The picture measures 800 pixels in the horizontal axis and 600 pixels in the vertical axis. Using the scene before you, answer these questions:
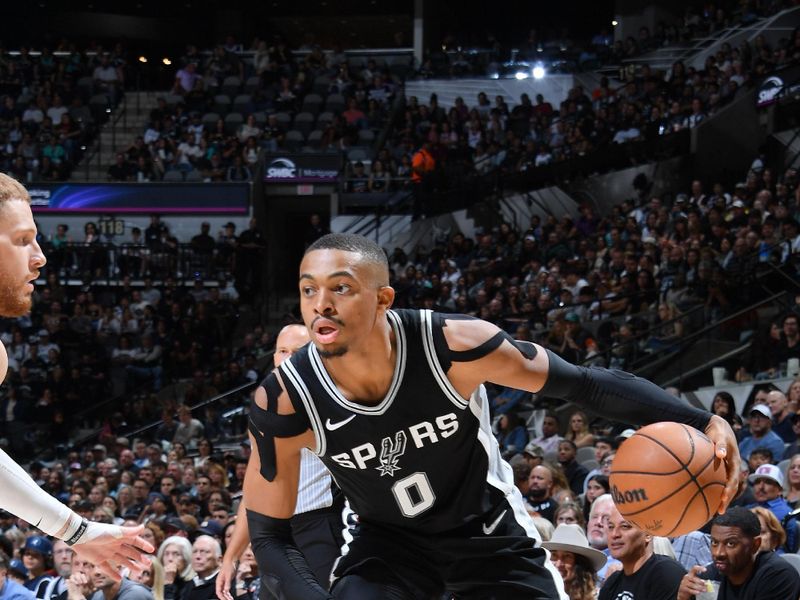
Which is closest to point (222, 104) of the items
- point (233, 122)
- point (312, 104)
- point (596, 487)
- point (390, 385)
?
point (233, 122)

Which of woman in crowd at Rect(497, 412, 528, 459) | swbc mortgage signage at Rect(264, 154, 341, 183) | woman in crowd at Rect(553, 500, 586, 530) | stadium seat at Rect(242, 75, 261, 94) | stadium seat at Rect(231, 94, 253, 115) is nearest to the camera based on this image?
woman in crowd at Rect(553, 500, 586, 530)

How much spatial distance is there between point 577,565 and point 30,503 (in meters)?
3.55

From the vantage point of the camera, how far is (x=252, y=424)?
3859mm

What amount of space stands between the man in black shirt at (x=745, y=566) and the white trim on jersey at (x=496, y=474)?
201 centimetres

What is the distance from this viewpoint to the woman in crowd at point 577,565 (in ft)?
20.4

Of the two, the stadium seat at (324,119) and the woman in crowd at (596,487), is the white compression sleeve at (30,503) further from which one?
the stadium seat at (324,119)

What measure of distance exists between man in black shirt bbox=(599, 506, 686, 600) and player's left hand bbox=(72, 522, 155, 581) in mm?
3037

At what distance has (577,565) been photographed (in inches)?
247

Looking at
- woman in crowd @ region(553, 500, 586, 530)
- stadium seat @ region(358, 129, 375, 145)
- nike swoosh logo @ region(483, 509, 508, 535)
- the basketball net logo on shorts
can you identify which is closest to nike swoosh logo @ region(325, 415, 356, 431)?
the basketball net logo on shorts

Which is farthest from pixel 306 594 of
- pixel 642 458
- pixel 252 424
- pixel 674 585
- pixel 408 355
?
pixel 674 585

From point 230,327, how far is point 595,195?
21.4 feet

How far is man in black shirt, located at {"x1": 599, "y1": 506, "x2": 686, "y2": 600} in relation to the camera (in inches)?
234

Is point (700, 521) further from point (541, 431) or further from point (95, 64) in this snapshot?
point (95, 64)

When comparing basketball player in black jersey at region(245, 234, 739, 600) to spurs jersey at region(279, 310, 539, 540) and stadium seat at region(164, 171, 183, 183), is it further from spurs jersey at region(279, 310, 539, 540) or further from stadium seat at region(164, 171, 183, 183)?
stadium seat at region(164, 171, 183, 183)
